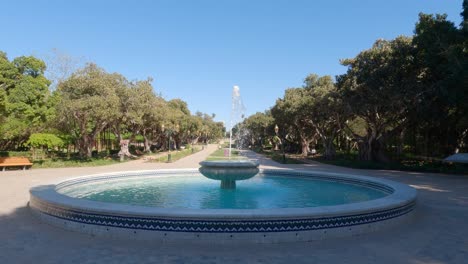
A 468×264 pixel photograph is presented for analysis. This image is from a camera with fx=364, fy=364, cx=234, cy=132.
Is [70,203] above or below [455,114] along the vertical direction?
below

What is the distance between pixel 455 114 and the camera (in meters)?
27.0

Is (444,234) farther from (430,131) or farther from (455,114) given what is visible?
(430,131)

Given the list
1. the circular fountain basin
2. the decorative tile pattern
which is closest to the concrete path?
the circular fountain basin

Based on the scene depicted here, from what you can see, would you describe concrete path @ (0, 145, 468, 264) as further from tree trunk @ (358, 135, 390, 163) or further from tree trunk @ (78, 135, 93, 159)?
tree trunk @ (78, 135, 93, 159)

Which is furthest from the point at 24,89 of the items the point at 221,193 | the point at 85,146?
the point at 221,193

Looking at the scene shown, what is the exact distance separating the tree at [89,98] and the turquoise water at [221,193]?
1267cm

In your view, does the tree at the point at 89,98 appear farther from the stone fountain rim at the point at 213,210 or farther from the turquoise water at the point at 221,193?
the stone fountain rim at the point at 213,210

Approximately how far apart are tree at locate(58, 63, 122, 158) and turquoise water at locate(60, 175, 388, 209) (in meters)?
12.7

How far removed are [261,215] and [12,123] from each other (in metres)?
30.3

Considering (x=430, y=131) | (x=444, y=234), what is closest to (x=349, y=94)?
(x=430, y=131)

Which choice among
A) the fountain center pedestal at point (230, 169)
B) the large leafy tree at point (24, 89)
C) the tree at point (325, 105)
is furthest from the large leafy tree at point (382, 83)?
the large leafy tree at point (24, 89)

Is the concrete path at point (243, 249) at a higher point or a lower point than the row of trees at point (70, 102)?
lower

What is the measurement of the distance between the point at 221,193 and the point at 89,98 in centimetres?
1937

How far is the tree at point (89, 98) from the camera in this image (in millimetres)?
27500
